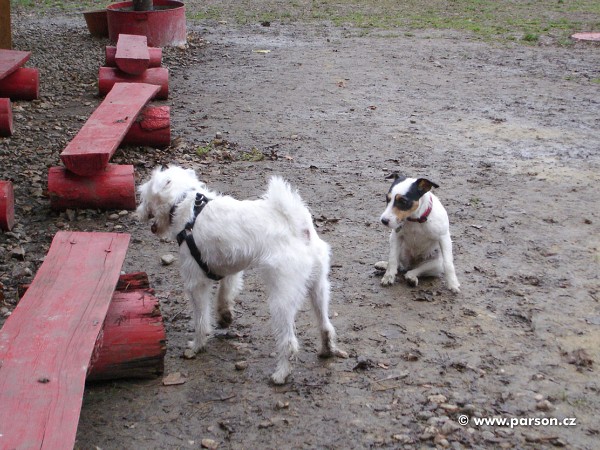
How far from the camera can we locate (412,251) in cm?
559

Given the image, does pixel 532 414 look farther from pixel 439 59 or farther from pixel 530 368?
pixel 439 59

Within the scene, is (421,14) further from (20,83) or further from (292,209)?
(292,209)

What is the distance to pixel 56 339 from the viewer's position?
3.43m

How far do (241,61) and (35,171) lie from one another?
20.8 ft

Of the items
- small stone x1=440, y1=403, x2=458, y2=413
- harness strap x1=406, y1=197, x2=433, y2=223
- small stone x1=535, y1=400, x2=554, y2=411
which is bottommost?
small stone x1=440, y1=403, x2=458, y2=413

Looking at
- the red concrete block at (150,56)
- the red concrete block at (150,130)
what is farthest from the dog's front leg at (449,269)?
the red concrete block at (150,56)

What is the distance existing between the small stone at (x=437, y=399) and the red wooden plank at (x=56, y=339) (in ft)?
5.98

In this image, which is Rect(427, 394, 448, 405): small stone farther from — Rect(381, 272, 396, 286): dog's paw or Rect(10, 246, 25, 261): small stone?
Rect(10, 246, 25, 261): small stone

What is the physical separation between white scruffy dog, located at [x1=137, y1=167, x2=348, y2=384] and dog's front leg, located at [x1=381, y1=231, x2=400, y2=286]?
1113 mm

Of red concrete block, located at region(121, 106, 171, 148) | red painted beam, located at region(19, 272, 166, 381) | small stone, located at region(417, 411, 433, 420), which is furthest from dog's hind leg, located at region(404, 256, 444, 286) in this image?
red concrete block, located at region(121, 106, 171, 148)

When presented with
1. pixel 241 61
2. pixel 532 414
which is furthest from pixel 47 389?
pixel 241 61

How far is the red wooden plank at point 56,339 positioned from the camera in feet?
9.20

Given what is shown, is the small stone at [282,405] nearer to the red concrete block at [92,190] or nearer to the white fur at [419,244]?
the white fur at [419,244]

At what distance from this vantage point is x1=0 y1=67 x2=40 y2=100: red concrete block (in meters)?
9.40
